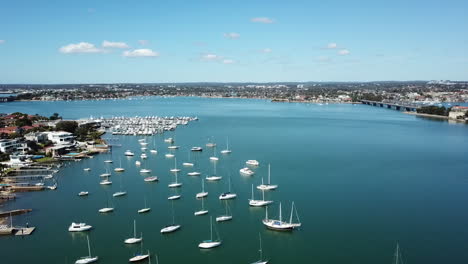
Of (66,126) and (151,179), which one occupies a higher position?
(66,126)

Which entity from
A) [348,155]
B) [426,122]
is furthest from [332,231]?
[426,122]

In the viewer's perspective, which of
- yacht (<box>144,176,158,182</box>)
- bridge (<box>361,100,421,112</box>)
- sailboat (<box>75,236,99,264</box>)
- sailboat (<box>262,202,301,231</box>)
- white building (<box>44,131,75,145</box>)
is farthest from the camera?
bridge (<box>361,100,421,112</box>)

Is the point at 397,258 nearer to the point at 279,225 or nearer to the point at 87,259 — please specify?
the point at 279,225

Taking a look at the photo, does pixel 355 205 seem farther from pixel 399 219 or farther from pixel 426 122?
pixel 426 122

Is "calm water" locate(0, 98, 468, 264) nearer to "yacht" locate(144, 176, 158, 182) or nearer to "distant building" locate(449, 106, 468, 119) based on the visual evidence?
"yacht" locate(144, 176, 158, 182)

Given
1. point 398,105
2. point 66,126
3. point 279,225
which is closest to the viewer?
point 279,225

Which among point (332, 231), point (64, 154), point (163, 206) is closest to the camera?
point (332, 231)

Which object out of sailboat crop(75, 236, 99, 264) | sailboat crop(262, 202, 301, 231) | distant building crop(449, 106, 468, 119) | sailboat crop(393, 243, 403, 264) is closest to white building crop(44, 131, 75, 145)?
sailboat crop(75, 236, 99, 264)

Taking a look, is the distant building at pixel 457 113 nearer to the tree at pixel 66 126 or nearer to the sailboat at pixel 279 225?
the sailboat at pixel 279 225

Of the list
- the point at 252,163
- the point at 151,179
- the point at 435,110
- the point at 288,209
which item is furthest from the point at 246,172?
the point at 435,110

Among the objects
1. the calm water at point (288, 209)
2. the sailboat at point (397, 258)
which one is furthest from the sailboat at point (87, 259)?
the sailboat at point (397, 258)

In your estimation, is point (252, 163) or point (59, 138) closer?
point (252, 163)
